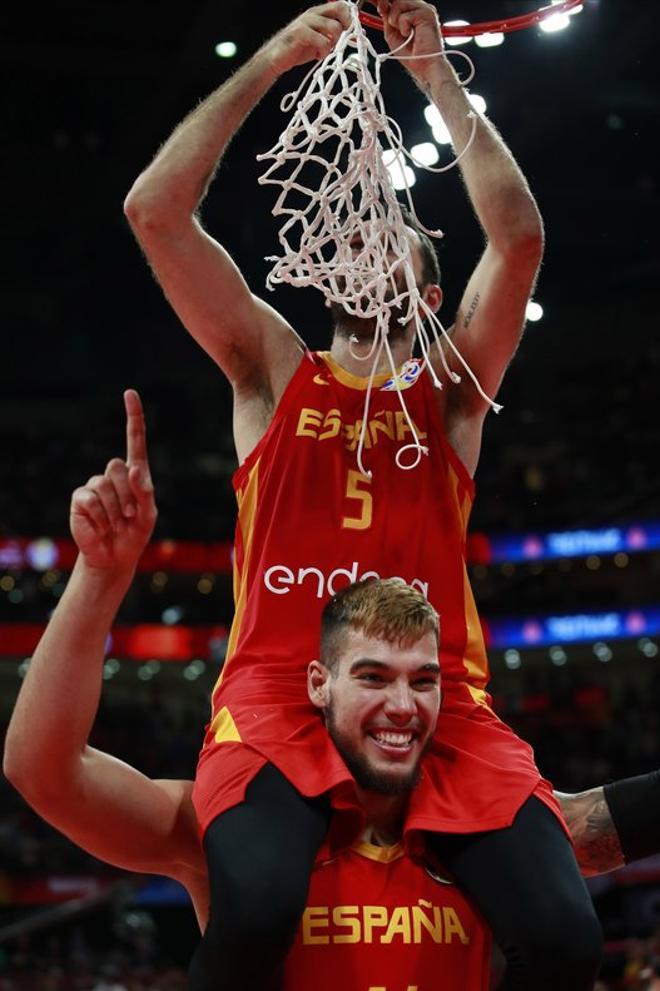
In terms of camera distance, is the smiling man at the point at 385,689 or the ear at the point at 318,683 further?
the ear at the point at 318,683

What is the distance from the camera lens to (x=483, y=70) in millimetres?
13289

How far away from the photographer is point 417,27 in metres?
3.81

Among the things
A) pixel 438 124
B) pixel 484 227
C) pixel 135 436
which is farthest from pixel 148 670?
pixel 135 436

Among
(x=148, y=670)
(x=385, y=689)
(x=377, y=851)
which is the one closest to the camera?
(x=385, y=689)

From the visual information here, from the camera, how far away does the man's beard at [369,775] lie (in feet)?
10.1

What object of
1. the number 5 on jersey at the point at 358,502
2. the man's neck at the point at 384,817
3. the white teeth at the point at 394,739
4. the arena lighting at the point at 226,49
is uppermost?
the arena lighting at the point at 226,49

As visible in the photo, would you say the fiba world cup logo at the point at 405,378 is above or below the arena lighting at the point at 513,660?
above

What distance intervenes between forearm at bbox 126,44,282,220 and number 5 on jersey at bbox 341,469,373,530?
2.60 feet

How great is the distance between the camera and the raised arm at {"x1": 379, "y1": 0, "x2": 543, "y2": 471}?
363 centimetres

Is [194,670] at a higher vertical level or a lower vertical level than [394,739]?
higher

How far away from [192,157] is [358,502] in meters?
0.96

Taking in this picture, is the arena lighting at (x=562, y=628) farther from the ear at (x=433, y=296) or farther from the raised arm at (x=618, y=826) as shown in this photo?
the raised arm at (x=618, y=826)

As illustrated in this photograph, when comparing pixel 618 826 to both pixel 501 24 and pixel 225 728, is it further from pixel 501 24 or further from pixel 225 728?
pixel 501 24

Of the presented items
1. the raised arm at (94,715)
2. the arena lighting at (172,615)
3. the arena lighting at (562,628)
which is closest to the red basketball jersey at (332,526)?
the raised arm at (94,715)
